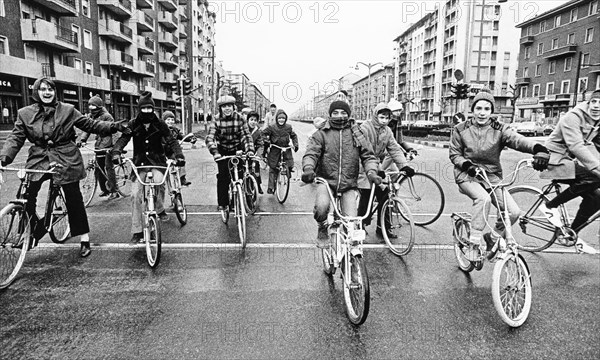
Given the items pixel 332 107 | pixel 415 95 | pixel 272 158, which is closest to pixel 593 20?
pixel 415 95

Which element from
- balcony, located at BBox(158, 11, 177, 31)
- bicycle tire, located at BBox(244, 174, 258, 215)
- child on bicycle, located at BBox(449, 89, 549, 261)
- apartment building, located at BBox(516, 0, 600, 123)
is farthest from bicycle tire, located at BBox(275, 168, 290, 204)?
balcony, located at BBox(158, 11, 177, 31)

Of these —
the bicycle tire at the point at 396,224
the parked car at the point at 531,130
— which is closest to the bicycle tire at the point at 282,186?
the bicycle tire at the point at 396,224

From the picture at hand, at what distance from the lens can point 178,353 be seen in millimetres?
3150

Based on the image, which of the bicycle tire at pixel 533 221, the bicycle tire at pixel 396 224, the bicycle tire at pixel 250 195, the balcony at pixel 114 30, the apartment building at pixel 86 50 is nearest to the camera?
the bicycle tire at pixel 533 221

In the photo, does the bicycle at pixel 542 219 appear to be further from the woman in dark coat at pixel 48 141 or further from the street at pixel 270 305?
the woman in dark coat at pixel 48 141

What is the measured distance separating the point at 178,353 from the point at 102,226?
4.40m

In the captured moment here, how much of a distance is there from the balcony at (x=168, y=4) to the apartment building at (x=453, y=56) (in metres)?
42.0

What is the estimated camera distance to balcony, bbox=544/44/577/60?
54.4m

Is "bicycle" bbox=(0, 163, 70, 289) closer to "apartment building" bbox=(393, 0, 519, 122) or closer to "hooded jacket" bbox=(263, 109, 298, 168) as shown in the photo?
"hooded jacket" bbox=(263, 109, 298, 168)

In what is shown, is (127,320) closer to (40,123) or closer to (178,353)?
(178,353)

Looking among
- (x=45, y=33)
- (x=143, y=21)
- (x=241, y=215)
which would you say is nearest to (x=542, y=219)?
(x=241, y=215)

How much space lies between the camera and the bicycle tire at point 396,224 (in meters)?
5.61

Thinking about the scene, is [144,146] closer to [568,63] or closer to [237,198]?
[237,198]

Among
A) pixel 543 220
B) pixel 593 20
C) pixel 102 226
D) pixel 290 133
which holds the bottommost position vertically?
pixel 102 226
